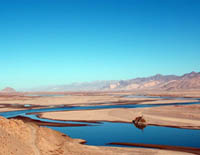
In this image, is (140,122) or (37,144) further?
(140,122)

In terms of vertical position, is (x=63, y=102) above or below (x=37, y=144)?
below

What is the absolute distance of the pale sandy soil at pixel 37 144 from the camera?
51.1ft

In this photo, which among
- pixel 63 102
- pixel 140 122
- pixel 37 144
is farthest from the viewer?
pixel 63 102

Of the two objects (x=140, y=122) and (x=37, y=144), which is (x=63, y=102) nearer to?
(x=140, y=122)

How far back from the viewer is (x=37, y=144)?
1678 cm

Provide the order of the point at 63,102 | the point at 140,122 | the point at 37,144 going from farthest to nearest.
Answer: the point at 63,102, the point at 140,122, the point at 37,144

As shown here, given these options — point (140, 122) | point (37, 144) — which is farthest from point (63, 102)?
point (37, 144)

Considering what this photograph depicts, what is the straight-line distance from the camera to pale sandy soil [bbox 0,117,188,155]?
51.1 feet

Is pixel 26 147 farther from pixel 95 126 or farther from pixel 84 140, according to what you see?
pixel 95 126

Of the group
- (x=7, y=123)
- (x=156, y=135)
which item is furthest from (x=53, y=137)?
(x=156, y=135)

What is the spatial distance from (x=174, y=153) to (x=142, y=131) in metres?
10.2

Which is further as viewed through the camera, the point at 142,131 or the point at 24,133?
the point at 142,131

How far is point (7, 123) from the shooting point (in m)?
17.2

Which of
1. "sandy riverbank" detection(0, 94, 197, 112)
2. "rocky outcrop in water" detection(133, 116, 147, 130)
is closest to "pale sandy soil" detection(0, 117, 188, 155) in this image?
"rocky outcrop in water" detection(133, 116, 147, 130)
